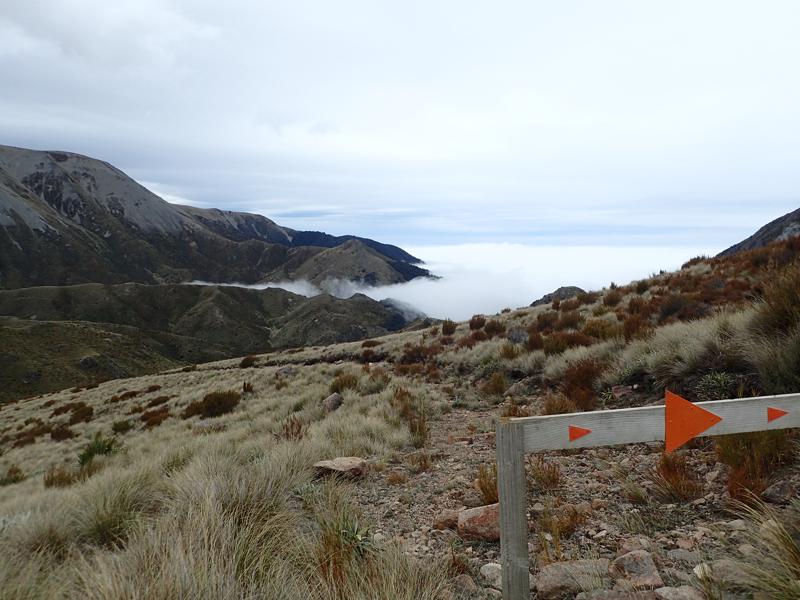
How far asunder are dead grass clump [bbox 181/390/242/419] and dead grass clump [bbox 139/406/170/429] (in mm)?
731

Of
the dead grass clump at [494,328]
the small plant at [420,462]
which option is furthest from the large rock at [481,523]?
the dead grass clump at [494,328]

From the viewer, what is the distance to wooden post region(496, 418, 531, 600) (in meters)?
2.70

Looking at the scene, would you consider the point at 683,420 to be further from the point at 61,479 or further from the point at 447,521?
the point at 61,479

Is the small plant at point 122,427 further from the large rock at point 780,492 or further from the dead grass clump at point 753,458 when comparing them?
the large rock at point 780,492

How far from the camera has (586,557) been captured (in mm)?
3324

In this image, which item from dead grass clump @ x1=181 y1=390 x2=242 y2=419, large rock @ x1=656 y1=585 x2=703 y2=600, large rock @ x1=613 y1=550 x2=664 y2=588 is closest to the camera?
large rock @ x1=656 y1=585 x2=703 y2=600

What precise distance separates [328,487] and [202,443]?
4.19 metres

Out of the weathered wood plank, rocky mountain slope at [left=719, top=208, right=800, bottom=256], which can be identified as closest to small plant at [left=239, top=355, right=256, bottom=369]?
the weathered wood plank

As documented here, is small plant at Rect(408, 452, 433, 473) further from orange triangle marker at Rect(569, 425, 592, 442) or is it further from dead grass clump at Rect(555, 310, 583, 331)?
dead grass clump at Rect(555, 310, 583, 331)

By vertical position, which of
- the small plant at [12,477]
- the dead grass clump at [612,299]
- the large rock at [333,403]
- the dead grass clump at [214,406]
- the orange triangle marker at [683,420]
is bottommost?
the small plant at [12,477]

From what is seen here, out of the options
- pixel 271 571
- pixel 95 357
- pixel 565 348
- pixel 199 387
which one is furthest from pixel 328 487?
pixel 95 357

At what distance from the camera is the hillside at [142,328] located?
82688 millimetres

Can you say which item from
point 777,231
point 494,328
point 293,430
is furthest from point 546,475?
point 777,231

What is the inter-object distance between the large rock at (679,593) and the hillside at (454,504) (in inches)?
0.4
